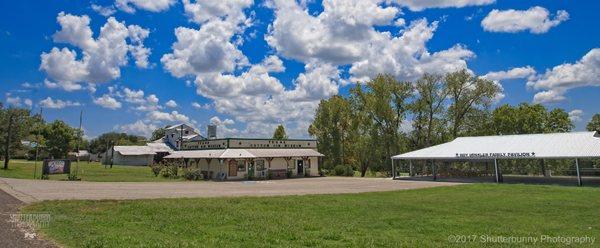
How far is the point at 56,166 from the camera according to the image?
1350 inches

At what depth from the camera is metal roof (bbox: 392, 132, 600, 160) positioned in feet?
101

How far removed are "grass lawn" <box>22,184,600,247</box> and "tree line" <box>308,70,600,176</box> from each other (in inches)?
1356

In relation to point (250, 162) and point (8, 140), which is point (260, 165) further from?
point (8, 140)

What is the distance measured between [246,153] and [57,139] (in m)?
54.6

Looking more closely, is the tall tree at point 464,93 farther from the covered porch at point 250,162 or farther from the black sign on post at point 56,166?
the black sign on post at point 56,166

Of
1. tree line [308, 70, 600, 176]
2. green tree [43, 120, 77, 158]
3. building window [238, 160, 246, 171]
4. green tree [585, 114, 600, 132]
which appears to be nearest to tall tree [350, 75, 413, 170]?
tree line [308, 70, 600, 176]

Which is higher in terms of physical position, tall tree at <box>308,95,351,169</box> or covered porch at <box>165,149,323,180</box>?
tall tree at <box>308,95,351,169</box>

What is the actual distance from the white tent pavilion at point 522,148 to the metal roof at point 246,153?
1152 centimetres

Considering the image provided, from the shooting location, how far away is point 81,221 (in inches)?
462

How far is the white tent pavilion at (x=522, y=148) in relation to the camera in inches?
1201

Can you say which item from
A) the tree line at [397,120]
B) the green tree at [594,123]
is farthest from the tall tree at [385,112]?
the green tree at [594,123]

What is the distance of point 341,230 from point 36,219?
846 centimetres

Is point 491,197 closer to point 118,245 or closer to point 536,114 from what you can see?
point 118,245

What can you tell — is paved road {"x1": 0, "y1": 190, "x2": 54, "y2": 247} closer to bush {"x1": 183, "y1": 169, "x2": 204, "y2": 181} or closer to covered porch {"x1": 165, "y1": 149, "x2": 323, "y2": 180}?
bush {"x1": 183, "y1": 169, "x2": 204, "y2": 181}
